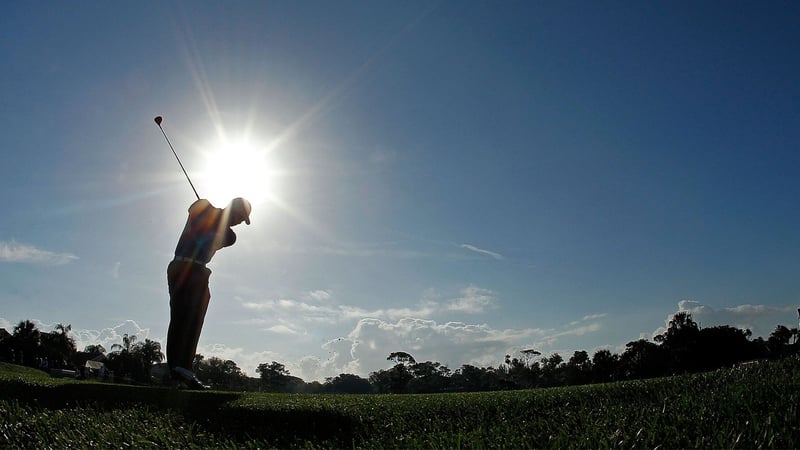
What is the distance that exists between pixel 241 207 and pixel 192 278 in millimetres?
2404

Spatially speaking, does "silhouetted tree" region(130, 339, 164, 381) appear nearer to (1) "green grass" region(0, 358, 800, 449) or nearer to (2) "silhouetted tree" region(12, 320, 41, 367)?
(2) "silhouetted tree" region(12, 320, 41, 367)

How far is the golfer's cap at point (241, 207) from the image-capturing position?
1438 centimetres

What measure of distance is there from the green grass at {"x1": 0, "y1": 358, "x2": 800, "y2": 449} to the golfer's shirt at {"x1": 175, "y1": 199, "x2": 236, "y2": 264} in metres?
3.87

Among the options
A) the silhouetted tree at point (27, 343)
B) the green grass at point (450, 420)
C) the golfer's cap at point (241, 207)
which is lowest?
the green grass at point (450, 420)

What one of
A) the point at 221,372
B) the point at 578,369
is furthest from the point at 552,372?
the point at 221,372

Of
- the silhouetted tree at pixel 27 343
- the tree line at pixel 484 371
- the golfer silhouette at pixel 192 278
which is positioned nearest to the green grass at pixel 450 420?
the golfer silhouette at pixel 192 278

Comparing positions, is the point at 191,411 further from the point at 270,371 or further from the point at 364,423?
the point at 270,371

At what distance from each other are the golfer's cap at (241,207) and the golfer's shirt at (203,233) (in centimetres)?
33

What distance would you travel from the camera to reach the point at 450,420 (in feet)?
22.3

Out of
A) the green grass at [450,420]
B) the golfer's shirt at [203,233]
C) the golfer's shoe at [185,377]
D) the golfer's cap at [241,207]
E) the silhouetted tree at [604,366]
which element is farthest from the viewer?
the silhouetted tree at [604,366]

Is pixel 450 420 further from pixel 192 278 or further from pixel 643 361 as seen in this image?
pixel 643 361

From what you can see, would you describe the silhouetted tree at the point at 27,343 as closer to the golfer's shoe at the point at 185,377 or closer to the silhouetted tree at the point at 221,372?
the silhouetted tree at the point at 221,372

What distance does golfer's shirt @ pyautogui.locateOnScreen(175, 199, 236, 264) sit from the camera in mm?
13688

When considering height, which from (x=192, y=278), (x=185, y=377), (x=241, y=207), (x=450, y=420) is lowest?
(x=450, y=420)
